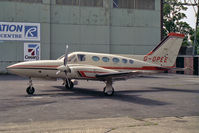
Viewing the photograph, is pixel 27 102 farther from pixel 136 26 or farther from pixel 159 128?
pixel 136 26

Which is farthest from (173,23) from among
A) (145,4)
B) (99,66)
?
(99,66)

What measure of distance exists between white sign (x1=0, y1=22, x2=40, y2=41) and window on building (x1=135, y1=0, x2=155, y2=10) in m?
19.7

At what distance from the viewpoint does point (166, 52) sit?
2459 cm

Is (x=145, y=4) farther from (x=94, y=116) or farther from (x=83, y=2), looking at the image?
(x=94, y=116)

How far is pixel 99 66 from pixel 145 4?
109 feet

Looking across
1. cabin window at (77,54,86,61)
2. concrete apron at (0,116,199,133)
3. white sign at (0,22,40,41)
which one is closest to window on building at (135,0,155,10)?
white sign at (0,22,40,41)

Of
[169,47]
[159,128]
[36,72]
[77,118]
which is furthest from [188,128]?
[169,47]

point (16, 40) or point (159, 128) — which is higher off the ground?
point (16, 40)

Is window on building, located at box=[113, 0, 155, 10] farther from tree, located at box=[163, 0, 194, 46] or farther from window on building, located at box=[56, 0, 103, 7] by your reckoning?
tree, located at box=[163, 0, 194, 46]

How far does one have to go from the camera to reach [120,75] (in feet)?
60.3

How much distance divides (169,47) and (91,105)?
13130 mm

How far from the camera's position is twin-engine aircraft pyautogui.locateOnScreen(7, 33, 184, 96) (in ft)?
60.4

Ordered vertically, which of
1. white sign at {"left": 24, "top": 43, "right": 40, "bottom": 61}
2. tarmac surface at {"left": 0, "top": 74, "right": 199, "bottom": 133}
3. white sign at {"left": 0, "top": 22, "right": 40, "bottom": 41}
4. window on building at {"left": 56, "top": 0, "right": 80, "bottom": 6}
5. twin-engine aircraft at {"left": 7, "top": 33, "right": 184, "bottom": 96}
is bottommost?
tarmac surface at {"left": 0, "top": 74, "right": 199, "bottom": 133}

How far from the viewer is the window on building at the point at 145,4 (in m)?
50.1
